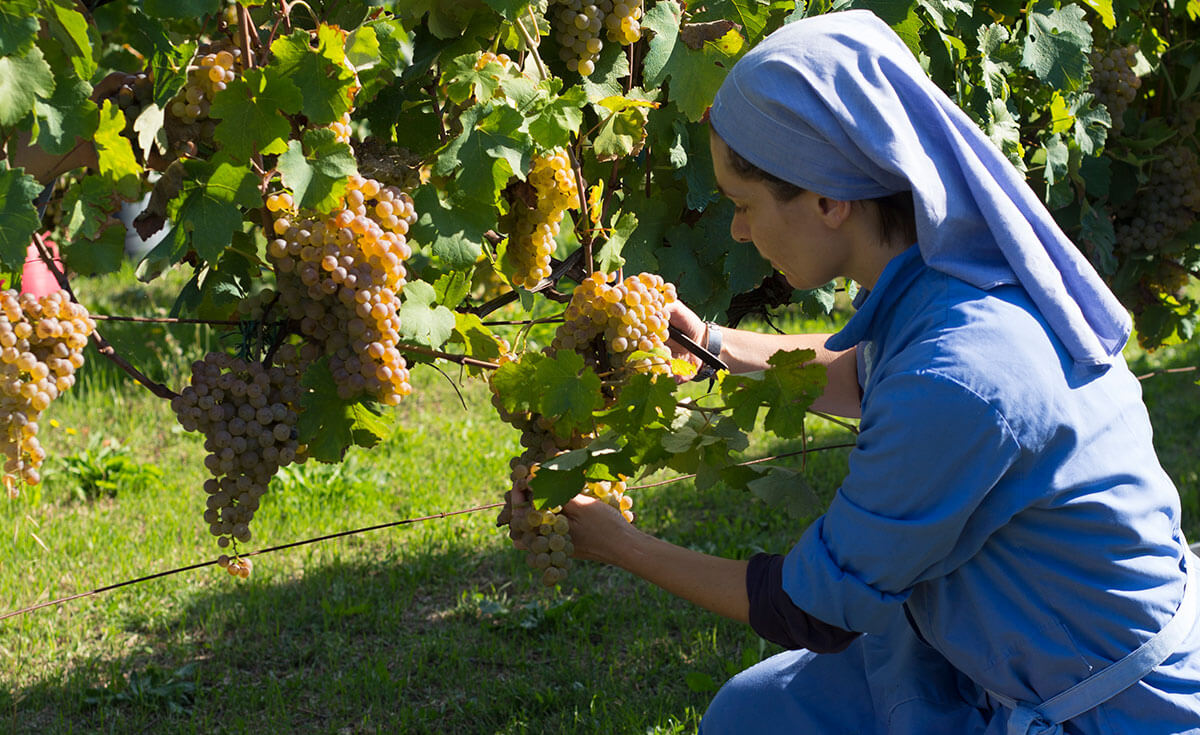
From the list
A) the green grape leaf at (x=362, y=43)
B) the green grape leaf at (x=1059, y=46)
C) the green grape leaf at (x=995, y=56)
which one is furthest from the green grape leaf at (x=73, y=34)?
the green grape leaf at (x=1059, y=46)

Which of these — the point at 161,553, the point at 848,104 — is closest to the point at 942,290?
the point at 848,104

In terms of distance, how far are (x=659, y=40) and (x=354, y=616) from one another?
217 cm

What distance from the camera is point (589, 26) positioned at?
1967 mm

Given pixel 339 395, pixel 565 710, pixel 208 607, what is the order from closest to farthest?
pixel 339 395, pixel 565 710, pixel 208 607

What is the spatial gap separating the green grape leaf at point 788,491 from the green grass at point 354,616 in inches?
42.9

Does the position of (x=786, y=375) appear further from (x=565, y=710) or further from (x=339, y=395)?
(x=565, y=710)

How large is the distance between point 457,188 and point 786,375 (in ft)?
1.96

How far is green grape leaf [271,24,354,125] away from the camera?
1.69 meters

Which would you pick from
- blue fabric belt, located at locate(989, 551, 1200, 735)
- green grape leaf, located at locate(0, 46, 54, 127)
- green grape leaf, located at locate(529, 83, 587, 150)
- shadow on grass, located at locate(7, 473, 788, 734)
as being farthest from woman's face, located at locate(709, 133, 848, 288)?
shadow on grass, located at locate(7, 473, 788, 734)

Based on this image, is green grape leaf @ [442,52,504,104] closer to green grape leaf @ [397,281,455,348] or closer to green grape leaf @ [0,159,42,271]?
green grape leaf @ [397,281,455,348]

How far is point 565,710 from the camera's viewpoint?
2984mm

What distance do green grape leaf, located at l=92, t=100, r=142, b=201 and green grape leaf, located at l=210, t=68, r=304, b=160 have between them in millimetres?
137

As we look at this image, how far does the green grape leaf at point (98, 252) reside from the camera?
1.82 m

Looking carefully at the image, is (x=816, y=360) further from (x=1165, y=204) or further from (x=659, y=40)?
(x=1165, y=204)
